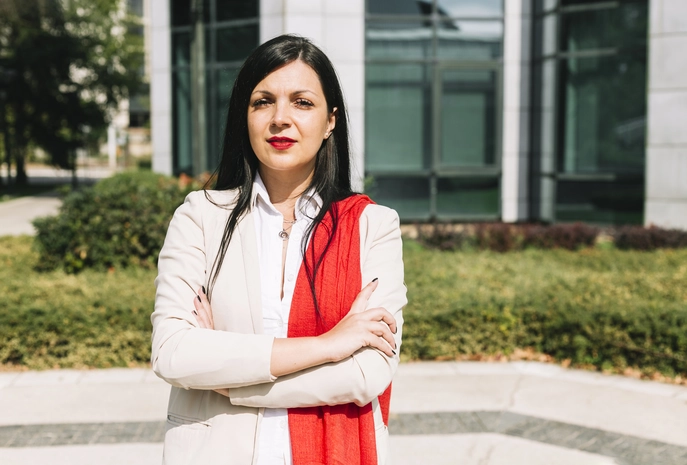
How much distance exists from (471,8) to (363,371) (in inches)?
537

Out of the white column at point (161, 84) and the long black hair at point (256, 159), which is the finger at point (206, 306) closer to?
the long black hair at point (256, 159)

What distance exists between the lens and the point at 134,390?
5824 millimetres

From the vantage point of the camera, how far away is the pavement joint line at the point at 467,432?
186 inches

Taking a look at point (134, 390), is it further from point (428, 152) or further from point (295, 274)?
point (428, 152)

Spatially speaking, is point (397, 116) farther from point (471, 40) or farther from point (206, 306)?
point (206, 306)

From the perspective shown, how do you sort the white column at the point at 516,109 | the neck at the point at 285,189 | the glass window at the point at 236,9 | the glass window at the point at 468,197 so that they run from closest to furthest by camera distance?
the neck at the point at 285,189 < the white column at the point at 516,109 < the glass window at the point at 468,197 < the glass window at the point at 236,9

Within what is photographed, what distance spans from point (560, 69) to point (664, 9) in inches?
93.6

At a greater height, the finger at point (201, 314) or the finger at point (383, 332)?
the finger at point (201, 314)

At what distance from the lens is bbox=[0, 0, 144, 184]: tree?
30.9m

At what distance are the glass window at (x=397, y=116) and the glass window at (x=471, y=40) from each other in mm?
Result: 596

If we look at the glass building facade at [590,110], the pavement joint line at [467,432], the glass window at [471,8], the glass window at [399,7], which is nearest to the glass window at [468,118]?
the glass building facade at [590,110]

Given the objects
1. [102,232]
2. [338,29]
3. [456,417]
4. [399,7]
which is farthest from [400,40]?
[456,417]

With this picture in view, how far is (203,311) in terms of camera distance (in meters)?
2.27

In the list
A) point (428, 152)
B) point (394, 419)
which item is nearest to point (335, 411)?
point (394, 419)
